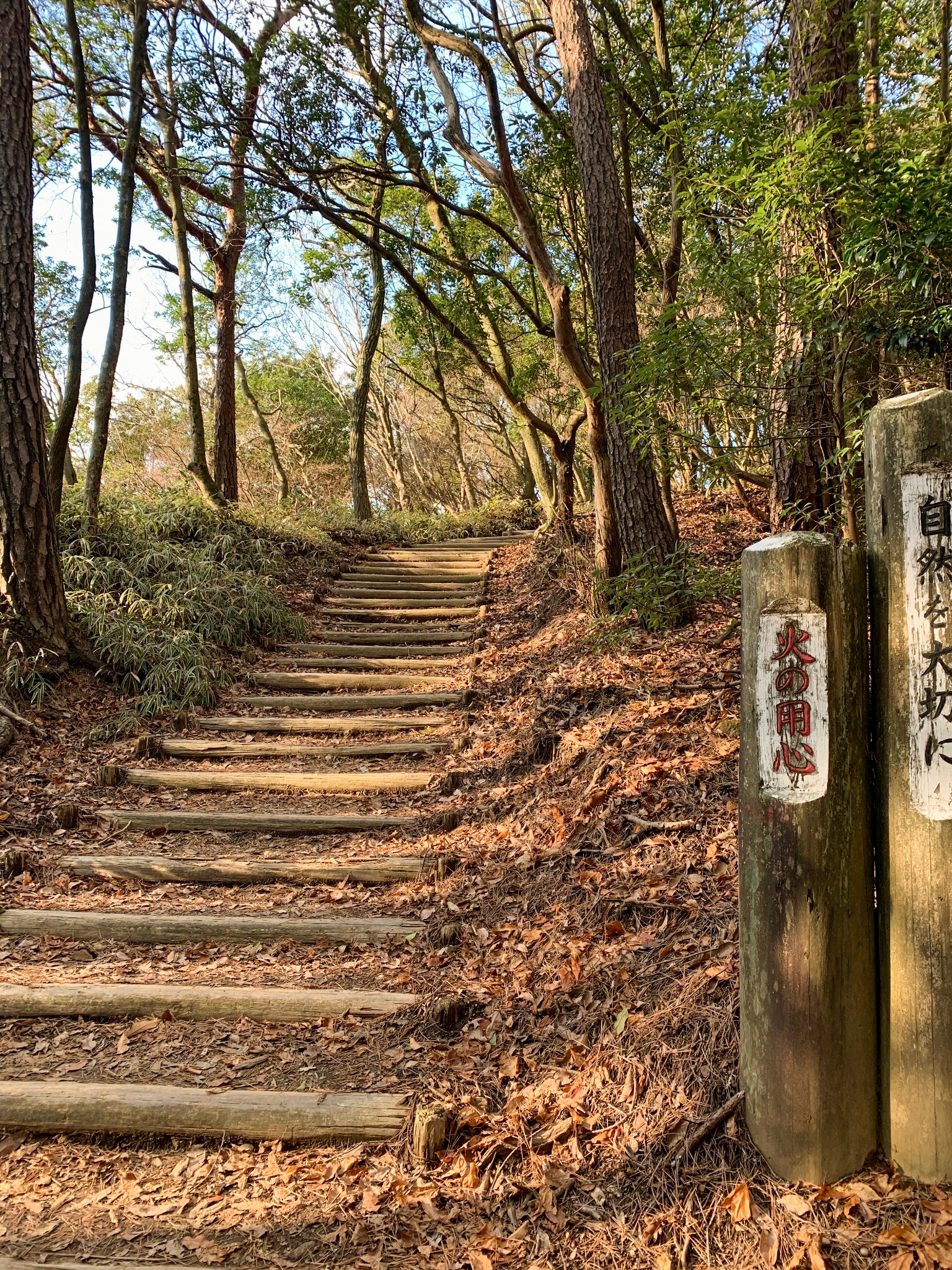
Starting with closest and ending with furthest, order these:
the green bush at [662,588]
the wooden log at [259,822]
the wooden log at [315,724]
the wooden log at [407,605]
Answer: the wooden log at [259,822], the green bush at [662,588], the wooden log at [315,724], the wooden log at [407,605]

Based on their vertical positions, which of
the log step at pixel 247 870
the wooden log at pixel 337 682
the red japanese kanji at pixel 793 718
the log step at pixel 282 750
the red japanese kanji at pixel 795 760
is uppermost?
the red japanese kanji at pixel 793 718

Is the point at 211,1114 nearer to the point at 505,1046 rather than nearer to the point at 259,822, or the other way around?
the point at 505,1046

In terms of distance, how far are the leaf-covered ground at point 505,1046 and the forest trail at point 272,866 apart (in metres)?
0.05

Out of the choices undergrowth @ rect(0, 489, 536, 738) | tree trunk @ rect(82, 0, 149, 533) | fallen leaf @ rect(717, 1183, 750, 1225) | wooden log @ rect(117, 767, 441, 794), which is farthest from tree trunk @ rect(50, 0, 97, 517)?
fallen leaf @ rect(717, 1183, 750, 1225)

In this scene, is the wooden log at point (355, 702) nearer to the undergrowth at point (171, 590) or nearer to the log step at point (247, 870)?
the undergrowth at point (171, 590)

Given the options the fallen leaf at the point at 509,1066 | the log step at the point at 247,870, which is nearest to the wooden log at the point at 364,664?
the log step at the point at 247,870

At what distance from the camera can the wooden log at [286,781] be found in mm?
5668

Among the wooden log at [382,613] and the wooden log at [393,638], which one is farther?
the wooden log at [382,613]

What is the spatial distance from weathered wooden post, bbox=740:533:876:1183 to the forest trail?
4.08ft

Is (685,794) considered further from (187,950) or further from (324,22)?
(324,22)

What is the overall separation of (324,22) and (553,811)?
1044cm

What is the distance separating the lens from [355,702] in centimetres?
706

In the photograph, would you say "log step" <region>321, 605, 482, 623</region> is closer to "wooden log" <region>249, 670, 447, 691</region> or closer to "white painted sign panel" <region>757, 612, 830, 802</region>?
"wooden log" <region>249, 670, 447, 691</region>

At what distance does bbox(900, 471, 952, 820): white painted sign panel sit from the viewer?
202cm
